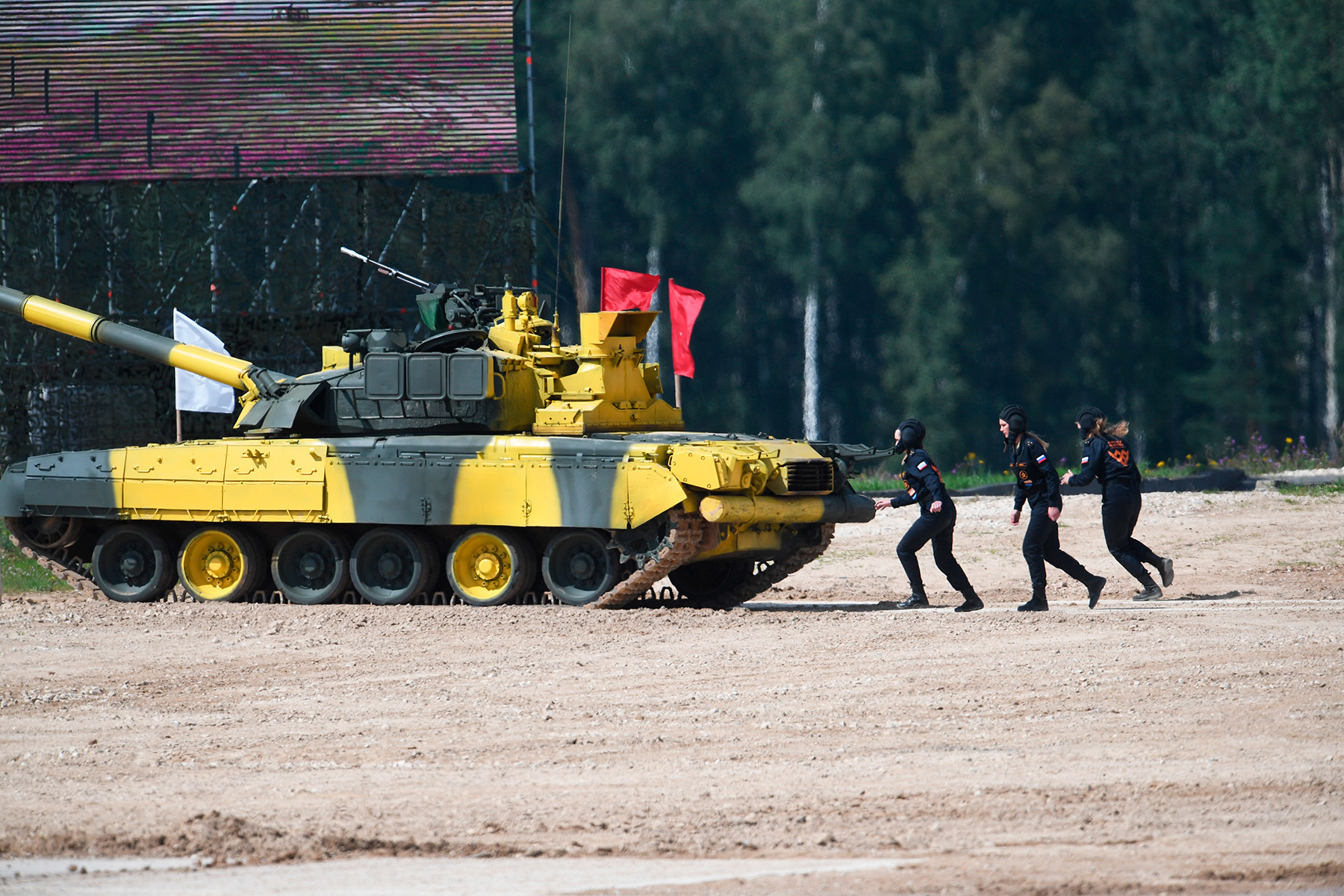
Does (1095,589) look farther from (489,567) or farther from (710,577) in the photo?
(489,567)

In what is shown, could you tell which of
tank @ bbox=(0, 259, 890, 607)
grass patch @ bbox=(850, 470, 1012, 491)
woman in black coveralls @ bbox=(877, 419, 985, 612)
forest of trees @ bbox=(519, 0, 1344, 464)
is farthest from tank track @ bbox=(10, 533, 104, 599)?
forest of trees @ bbox=(519, 0, 1344, 464)

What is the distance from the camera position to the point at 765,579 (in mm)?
16719

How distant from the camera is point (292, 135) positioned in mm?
27328

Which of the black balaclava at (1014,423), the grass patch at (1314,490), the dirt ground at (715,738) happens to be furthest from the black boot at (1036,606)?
the grass patch at (1314,490)

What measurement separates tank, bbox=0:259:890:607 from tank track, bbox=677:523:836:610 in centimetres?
3

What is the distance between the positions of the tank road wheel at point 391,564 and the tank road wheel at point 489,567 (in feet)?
0.78

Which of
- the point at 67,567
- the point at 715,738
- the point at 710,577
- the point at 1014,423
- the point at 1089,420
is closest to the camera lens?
the point at 715,738

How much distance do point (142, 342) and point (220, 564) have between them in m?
2.88

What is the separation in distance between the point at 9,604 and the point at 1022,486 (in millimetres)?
9303

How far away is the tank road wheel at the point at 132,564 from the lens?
56.0ft

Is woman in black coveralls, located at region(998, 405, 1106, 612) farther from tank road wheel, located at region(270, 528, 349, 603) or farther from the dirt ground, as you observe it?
tank road wheel, located at region(270, 528, 349, 603)

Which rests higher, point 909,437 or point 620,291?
point 620,291

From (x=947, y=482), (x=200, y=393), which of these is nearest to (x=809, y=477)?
(x=200, y=393)

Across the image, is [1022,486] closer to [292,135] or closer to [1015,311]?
[292,135]
